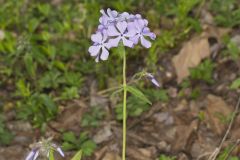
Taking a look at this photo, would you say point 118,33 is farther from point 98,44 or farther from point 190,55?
point 190,55

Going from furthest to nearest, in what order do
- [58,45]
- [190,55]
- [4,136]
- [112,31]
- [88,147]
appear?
1. [58,45]
2. [190,55]
3. [4,136]
4. [88,147]
5. [112,31]

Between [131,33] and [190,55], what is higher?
[190,55]

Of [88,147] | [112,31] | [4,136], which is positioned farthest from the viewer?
[4,136]

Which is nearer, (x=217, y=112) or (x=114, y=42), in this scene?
(x=114, y=42)

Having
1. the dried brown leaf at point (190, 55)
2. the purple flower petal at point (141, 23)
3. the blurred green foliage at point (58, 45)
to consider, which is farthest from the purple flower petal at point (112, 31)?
the dried brown leaf at point (190, 55)

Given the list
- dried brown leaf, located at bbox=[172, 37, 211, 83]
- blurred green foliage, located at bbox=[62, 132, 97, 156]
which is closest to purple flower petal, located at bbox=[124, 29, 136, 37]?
blurred green foliage, located at bbox=[62, 132, 97, 156]

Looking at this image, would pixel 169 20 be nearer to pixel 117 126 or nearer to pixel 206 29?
pixel 206 29

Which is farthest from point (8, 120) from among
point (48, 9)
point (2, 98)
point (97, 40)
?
point (97, 40)

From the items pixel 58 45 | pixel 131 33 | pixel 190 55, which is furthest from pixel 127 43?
pixel 58 45

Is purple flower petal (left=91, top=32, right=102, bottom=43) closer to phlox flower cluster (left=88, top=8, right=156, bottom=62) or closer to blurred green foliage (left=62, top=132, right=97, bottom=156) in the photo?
phlox flower cluster (left=88, top=8, right=156, bottom=62)
